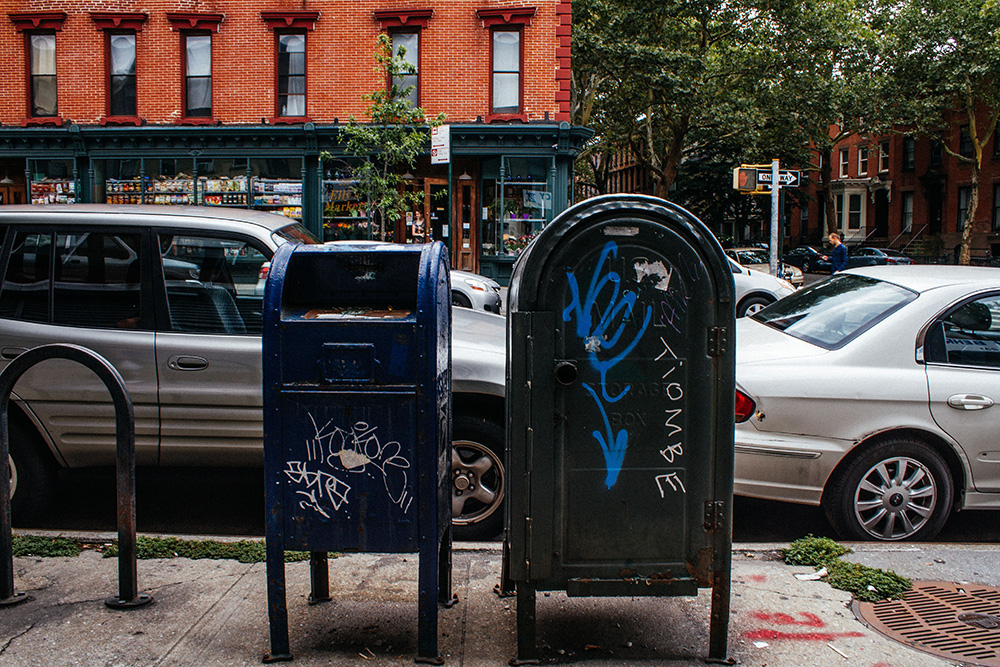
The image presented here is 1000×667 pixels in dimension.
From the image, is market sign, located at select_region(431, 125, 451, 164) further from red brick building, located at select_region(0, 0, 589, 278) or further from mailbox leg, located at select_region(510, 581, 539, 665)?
mailbox leg, located at select_region(510, 581, 539, 665)

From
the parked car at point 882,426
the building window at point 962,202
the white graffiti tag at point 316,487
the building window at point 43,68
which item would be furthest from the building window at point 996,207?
the white graffiti tag at point 316,487

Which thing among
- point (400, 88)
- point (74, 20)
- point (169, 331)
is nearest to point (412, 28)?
point (400, 88)

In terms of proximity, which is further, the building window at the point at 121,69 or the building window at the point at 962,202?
the building window at the point at 962,202

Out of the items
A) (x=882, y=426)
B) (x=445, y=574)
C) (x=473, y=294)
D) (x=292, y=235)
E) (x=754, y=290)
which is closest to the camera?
(x=445, y=574)

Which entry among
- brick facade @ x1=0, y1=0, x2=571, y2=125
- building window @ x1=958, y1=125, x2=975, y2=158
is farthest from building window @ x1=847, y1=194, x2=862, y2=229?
brick facade @ x1=0, y1=0, x2=571, y2=125

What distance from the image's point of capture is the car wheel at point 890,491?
479 cm

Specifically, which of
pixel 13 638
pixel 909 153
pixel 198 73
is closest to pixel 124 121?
pixel 198 73

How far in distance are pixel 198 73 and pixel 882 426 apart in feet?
69.9

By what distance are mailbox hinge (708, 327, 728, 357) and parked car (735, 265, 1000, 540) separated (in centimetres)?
168

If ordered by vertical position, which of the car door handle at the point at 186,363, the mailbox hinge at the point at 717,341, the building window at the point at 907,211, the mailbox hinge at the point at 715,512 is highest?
the building window at the point at 907,211

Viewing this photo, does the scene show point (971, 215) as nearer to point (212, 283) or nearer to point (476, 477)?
point (476, 477)

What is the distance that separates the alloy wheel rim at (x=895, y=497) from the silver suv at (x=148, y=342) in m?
2.08

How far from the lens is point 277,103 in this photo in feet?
72.3

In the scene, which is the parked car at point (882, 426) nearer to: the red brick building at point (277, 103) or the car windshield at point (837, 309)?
the car windshield at point (837, 309)
